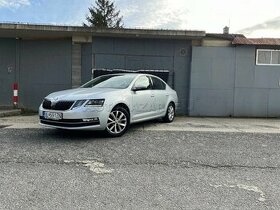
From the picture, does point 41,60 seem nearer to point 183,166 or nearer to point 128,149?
point 128,149

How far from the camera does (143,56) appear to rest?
13.1 metres

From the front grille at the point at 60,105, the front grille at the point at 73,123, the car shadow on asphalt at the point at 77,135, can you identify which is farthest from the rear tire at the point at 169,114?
the front grille at the point at 60,105

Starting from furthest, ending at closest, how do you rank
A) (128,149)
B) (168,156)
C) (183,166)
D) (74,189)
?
(128,149) < (168,156) < (183,166) < (74,189)

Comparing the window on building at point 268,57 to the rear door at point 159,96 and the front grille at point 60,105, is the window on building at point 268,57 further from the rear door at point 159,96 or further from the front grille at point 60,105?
the front grille at point 60,105

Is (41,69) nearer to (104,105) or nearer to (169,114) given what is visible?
(169,114)

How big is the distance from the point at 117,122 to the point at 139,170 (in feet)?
8.35

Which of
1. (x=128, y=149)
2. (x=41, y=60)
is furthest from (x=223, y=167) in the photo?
(x=41, y=60)

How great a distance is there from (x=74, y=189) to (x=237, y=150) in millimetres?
3599

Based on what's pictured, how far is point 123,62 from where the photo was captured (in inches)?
517

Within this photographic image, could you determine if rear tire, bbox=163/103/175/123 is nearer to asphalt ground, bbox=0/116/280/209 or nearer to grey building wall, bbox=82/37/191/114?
asphalt ground, bbox=0/116/280/209

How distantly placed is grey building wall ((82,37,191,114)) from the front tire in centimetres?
540

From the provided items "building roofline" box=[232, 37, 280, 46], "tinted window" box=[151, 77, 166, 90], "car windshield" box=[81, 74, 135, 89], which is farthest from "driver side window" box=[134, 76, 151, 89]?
"building roofline" box=[232, 37, 280, 46]

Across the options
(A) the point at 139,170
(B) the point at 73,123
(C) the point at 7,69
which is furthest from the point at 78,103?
(C) the point at 7,69

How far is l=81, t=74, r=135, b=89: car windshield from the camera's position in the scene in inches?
336
